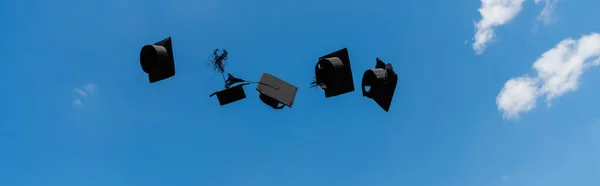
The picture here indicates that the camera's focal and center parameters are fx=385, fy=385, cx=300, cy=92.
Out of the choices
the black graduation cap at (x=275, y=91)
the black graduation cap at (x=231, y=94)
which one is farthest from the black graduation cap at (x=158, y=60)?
the black graduation cap at (x=275, y=91)

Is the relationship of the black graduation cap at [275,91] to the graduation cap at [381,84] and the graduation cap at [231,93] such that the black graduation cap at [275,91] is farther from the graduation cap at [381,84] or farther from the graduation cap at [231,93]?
the graduation cap at [381,84]

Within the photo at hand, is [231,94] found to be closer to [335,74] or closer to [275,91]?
[275,91]

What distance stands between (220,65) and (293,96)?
1.11 meters

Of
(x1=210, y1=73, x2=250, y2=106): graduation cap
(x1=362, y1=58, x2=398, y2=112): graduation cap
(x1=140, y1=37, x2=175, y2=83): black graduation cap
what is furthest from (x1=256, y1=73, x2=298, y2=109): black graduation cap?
(x1=140, y1=37, x2=175, y2=83): black graduation cap

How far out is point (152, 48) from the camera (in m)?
5.69

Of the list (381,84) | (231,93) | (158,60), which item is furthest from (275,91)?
(158,60)

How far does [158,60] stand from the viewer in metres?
5.71

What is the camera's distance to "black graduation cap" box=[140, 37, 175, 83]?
570 cm

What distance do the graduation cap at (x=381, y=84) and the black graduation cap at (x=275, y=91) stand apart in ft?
3.52

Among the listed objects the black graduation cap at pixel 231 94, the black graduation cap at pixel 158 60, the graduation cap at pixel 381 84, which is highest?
the black graduation cap at pixel 158 60

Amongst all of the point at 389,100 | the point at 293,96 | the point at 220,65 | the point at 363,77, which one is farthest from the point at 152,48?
the point at 389,100

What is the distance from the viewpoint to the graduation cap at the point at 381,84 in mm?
5527

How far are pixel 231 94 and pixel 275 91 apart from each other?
622mm

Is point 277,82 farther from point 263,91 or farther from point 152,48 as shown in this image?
point 152,48
